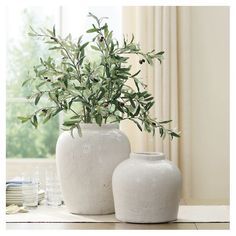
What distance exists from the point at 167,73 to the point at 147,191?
77.5 inches

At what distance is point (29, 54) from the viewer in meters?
4.51

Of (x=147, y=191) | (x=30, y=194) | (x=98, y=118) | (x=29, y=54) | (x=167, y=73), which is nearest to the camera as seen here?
(x=147, y=191)

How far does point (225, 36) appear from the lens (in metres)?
3.77

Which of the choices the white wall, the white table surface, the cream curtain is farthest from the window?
the white table surface

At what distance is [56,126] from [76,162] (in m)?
2.81

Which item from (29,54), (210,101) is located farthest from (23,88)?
(210,101)

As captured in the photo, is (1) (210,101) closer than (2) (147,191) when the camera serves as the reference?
No

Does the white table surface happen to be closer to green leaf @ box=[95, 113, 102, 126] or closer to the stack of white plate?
the stack of white plate

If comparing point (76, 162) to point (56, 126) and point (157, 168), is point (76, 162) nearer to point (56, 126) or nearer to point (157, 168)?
point (157, 168)

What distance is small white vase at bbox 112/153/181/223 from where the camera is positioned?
1.80 meters

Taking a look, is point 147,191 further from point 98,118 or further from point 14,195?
point 14,195

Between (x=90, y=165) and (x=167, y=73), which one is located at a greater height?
(x=167, y=73)

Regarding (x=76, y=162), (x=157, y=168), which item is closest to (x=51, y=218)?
(x=76, y=162)

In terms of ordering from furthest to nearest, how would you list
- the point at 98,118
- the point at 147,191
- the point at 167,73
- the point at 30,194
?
1. the point at 167,73
2. the point at 30,194
3. the point at 98,118
4. the point at 147,191
